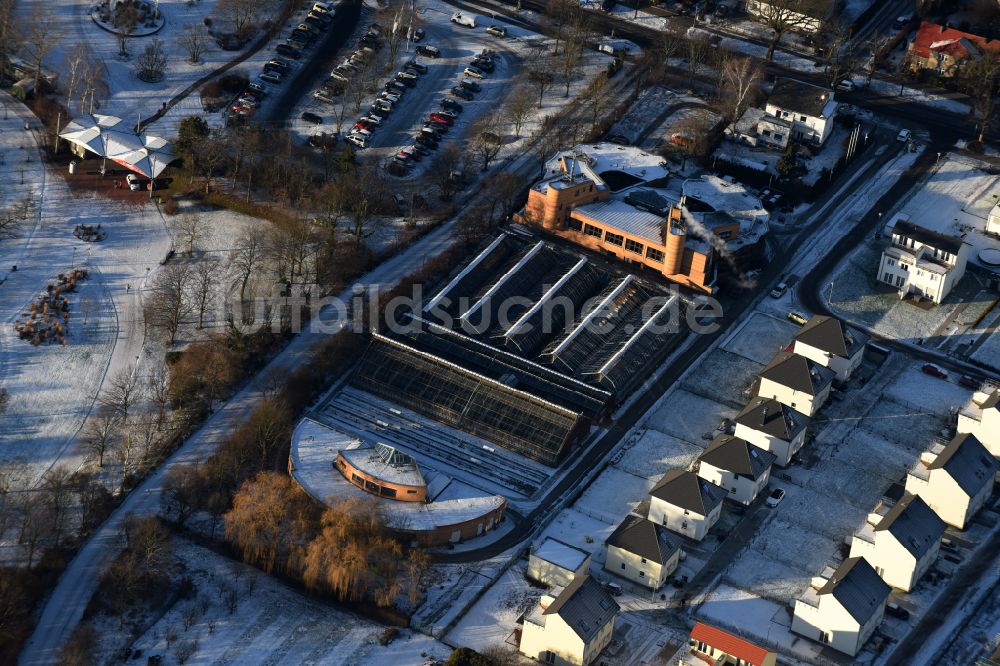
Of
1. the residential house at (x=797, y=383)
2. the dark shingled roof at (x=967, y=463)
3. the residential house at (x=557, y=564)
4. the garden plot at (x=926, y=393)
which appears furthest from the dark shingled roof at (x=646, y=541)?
the garden plot at (x=926, y=393)

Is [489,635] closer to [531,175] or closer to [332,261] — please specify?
[332,261]

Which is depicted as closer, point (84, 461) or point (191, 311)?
point (84, 461)

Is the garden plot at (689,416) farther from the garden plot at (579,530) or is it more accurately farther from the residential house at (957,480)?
the residential house at (957,480)

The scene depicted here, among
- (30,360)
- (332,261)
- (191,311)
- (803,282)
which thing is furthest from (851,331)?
(30,360)

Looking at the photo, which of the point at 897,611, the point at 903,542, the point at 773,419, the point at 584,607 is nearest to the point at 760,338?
the point at 773,419

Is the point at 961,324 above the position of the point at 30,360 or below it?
above

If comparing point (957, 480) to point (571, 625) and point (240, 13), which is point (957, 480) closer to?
point (571, 625)
